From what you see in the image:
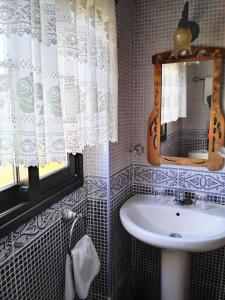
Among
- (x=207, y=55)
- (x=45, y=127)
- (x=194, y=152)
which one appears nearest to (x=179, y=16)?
(x=207, y=55)

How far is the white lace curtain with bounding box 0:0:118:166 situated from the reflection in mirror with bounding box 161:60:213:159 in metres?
0.58

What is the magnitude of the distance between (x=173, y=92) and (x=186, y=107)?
0.13 metres

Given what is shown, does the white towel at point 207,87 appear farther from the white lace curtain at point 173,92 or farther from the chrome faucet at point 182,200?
the chrome faucet at point 182,200

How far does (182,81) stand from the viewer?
160cm

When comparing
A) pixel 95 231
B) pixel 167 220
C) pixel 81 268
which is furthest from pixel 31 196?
pixel 167 220

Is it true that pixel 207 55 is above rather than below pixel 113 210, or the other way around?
above

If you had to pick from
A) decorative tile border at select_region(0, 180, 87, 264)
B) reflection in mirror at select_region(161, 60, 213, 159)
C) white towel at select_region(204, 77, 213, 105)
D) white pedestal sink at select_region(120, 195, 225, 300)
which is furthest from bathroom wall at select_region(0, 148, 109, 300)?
white towel at select_region(204, 77, 213, 105)

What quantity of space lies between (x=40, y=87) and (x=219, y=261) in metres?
1.58

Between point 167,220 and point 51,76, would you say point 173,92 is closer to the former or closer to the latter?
Result: point 167,220

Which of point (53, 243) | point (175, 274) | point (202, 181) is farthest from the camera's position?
point (202, 181)

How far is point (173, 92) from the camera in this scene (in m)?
1.64

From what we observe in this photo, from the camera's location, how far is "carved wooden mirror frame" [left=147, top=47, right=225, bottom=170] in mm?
1493

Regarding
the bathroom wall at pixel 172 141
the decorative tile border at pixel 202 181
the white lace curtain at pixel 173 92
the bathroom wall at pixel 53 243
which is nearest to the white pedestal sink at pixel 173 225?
the decorative tile border at pixel 202 181

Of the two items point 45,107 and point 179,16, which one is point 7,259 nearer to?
point 45,107
